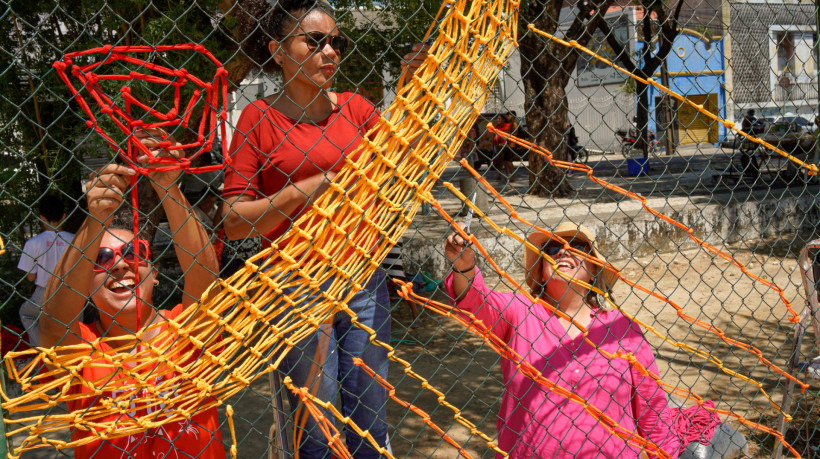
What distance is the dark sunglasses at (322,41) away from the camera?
1.88 metres

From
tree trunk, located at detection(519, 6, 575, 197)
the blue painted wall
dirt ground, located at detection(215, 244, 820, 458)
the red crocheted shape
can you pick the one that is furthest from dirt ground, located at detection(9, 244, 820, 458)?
tree trunk, located at detection(519, 6, 575, 197)

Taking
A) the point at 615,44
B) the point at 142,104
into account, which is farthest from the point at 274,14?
the point at 615,44

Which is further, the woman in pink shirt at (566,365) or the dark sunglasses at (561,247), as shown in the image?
the dark sunglasses at (561,247)

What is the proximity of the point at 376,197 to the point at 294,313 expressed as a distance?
37 centimetres

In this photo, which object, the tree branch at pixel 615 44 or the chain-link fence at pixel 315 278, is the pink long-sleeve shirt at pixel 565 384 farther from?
the tree branch at pixel 615 44

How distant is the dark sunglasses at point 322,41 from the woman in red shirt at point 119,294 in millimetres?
535

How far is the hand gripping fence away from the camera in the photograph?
4.89 feet

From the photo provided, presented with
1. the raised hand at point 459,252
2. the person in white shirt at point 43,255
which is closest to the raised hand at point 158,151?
the raised hand at point 459,252

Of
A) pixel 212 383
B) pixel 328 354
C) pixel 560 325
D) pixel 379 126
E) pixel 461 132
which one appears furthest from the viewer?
pixel 560 325

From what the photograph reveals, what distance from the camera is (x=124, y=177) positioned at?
151cm

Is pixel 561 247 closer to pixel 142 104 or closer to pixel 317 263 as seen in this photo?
pixel 317 263

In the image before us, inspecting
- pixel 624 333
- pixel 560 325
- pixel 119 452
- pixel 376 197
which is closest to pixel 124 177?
pixel 376 197

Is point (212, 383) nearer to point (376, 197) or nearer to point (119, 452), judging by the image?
point (119, 452)

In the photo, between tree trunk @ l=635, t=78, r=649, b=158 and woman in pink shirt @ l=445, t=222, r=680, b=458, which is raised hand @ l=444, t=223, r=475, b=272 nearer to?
woman in pink shirt @ l=445, t=222, r=680, b=458
